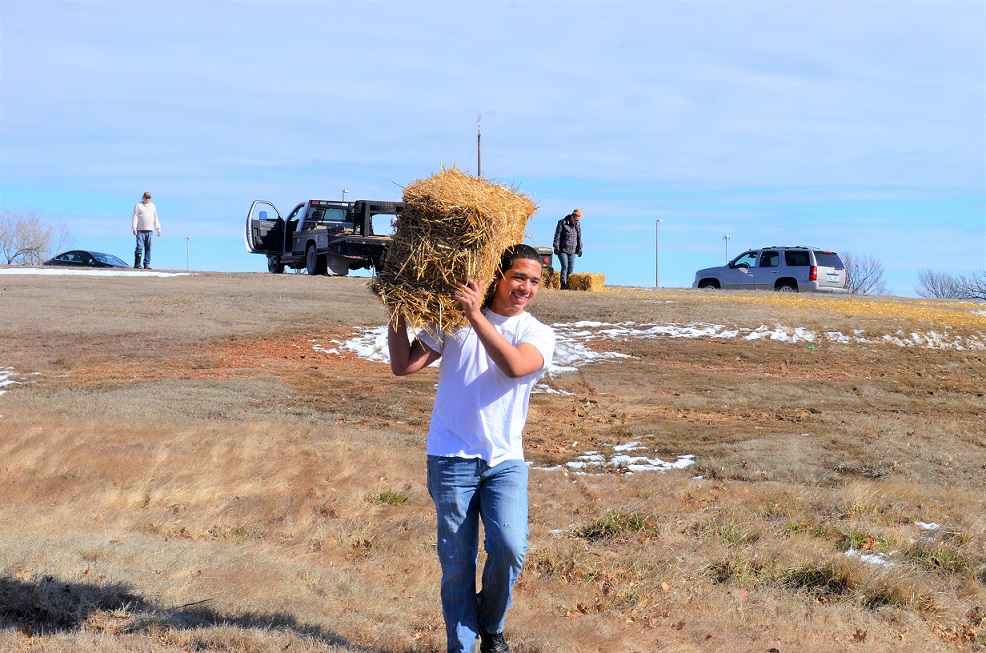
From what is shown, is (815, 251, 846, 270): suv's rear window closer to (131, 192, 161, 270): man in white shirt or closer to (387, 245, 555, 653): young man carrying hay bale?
(131, 192, 161, 270): man in white shirt

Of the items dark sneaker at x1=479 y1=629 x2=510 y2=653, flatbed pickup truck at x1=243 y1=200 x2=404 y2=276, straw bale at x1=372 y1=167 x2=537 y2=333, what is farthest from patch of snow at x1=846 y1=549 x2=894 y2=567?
flatbed pickup truck at x1=243 y1=200 x2=404 y2=276

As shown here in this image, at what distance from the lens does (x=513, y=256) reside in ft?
13.7

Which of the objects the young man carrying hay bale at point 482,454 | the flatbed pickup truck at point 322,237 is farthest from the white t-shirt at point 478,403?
the flatbed pickup truck at point 322,237

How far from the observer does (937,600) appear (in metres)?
5.58

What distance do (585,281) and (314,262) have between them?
22.6 ft

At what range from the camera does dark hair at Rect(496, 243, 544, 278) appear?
4.15 m

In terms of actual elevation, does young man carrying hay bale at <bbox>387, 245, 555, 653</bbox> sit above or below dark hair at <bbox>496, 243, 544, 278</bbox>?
below

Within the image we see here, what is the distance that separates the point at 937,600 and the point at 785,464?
145 inches

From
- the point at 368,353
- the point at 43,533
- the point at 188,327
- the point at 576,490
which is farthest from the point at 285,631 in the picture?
the point at 188,327

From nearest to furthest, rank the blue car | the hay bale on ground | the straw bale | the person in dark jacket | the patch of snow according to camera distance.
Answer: the straw bale
the patch of snow
the person in dark jacket
the hay bale on ground
the blue car

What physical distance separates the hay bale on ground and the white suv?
22.2ft

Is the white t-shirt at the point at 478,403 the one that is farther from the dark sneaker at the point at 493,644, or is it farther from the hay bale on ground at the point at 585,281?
the hay bale on ground at the point at 585,281

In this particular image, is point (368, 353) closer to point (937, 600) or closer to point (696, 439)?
point (696, 439)

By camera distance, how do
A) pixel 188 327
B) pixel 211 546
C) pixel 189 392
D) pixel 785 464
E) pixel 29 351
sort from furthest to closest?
pixel 188 327 → pixel 29 351 → pixel 189 392 → pixel 785 464 → pixel 211 546
